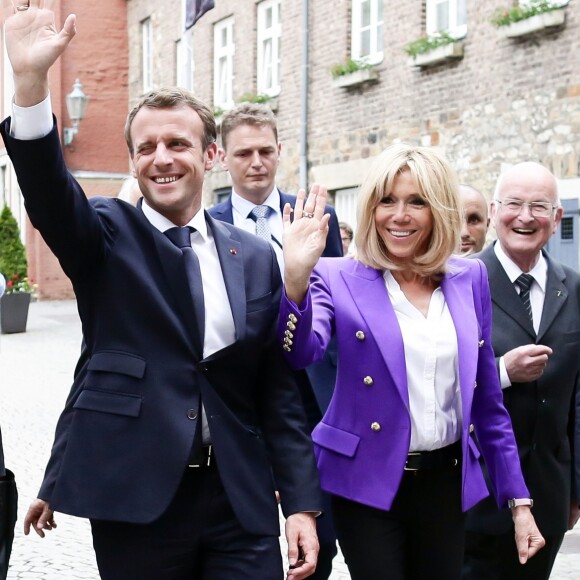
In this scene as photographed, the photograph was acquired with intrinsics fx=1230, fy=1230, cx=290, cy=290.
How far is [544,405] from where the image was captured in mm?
4504

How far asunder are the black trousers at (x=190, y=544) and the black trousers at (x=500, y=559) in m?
1.64

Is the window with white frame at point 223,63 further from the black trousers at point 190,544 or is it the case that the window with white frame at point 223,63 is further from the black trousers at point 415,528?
the black trousers at point 190,544

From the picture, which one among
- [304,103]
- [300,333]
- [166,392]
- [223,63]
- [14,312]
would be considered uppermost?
[223,63]

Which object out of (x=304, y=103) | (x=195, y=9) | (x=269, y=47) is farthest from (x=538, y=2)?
(x=269, y=47)

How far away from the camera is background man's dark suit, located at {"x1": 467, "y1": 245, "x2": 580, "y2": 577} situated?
14.8 ft

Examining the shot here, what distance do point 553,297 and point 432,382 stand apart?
1105 mm

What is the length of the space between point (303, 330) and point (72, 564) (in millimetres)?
3424

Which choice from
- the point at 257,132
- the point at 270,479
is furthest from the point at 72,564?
the point at 270,479

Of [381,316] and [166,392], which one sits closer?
[166,392]

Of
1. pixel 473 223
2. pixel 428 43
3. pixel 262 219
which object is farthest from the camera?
pixel 428 43

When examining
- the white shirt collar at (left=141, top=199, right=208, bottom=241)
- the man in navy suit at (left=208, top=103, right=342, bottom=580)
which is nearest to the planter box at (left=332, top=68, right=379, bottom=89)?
the man in navy suit at (left=208, top=103, right=342, bottom=580)

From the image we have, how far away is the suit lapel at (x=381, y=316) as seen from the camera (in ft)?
11.8

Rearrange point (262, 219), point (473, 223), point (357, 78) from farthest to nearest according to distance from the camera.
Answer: point (357, 78)
point (473, 223)
point (262, 219)

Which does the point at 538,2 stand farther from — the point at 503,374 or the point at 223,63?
the point at 223,63
